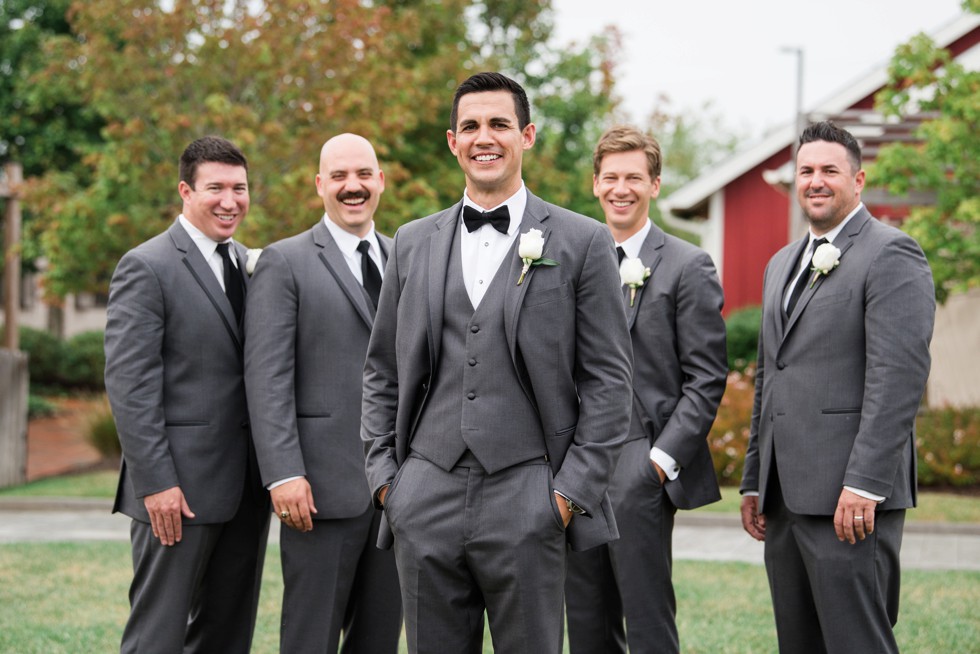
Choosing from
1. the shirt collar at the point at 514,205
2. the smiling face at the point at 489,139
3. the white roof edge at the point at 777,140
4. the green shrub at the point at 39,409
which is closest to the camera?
the smiling face at the point at 489,139

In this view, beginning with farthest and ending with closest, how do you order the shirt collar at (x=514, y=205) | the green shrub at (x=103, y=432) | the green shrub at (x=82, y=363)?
the green shrub at (x=82, y=363)
the green shrub at (x=103, y=432)
the shirt collar at (x=514, y=205)

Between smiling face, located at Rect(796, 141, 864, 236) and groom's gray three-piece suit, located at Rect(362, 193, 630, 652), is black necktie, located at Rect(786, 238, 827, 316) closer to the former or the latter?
smiling face, located at Rect(796, 141, 864, 236)

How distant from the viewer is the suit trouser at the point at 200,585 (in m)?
4.41

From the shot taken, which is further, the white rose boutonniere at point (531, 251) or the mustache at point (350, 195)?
the mustache at point (350, 195)

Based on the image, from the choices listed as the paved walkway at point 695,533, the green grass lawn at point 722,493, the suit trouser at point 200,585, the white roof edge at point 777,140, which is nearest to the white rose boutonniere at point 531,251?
the suit trouser at point 200,585

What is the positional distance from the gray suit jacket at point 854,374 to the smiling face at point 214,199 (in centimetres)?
245

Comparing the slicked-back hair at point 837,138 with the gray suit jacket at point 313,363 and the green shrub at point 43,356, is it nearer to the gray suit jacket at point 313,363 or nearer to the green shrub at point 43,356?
the gray suit jacket at point 313,363

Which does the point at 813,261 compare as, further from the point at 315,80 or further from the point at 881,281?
the point at 315,80

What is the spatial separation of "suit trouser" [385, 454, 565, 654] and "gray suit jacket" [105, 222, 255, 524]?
1.42m

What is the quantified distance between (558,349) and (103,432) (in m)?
12.2

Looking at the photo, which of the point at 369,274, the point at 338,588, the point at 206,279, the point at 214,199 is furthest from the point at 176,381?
the point at 338,588

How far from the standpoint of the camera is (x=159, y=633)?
439 cm

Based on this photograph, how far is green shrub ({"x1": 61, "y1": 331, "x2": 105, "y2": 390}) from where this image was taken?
85.4 ft

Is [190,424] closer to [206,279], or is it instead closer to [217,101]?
[206,279]
